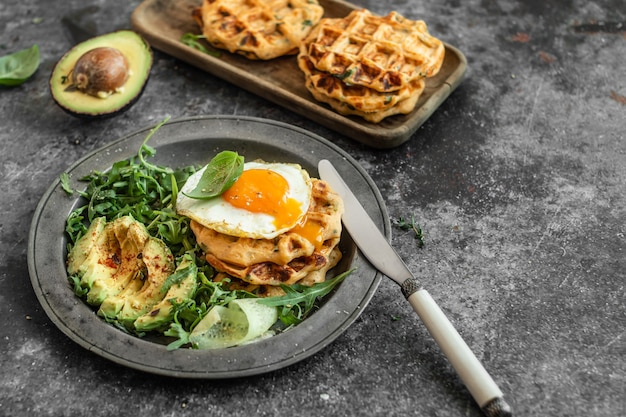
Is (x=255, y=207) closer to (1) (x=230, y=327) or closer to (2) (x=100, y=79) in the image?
(1) (x=230, y=327)

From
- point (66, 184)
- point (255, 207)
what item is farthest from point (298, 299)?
point (66, 184)

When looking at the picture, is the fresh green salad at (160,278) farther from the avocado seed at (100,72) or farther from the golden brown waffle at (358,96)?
the golden brown waffle at (358,96)

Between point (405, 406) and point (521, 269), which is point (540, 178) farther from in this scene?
point (405, 406)

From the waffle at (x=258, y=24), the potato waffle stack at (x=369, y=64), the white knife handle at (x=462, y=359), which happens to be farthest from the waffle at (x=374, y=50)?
the white knife handle at (x=462, y=359)

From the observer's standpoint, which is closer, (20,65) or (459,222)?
(459,222)

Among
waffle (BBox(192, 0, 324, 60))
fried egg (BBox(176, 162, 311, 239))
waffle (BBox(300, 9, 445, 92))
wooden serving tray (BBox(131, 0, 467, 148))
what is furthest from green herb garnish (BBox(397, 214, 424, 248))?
waffle (BBox(192, 0, 324, 60))

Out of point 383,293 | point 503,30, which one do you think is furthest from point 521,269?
point 503,30
